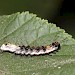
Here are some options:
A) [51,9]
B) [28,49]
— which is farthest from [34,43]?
[51,9]

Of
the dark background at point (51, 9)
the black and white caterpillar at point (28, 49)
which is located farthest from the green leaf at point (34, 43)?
the dark background at point (51, 9)

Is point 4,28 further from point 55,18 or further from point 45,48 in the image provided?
point 55,18

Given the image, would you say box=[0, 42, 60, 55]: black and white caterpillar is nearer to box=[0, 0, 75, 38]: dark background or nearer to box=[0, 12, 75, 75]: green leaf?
box=[0, 12, 75, 75]: green leaf

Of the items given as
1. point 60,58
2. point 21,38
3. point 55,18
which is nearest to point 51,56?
point 60,58

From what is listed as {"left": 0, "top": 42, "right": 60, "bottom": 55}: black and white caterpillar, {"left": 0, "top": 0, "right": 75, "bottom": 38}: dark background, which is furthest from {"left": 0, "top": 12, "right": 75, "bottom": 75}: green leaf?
{"left": 0, "top": 0, "right": 75, "bottom": 38}: dark background

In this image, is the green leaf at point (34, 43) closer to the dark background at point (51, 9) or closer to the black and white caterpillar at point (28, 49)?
the black and white caterpillar at point (28, 49)
